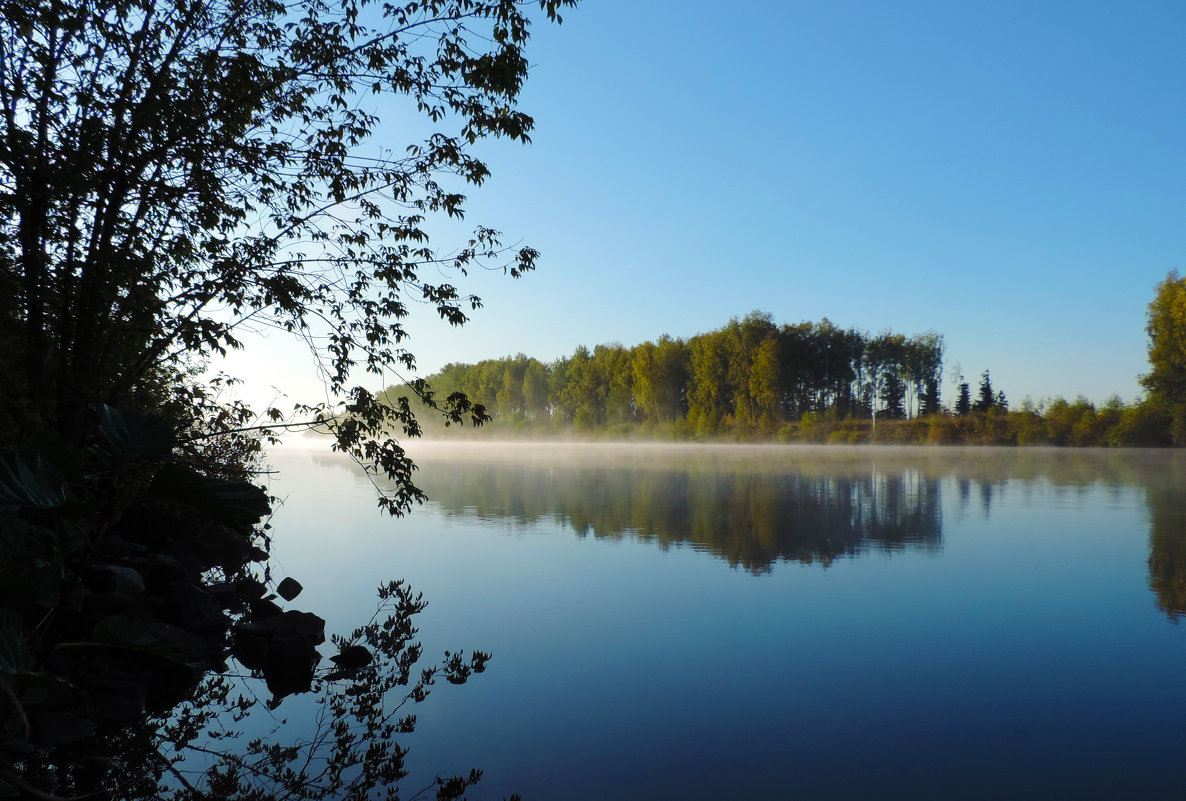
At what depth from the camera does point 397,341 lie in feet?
25.5

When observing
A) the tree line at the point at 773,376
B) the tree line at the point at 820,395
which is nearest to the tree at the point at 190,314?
the tree line at the point at 820,395

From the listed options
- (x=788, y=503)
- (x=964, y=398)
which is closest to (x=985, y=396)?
(x=964, y=398)

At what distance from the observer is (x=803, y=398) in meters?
63.2

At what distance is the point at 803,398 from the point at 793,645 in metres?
58.5

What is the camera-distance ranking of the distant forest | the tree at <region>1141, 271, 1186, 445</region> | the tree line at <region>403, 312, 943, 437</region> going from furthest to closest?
the tree line at <region>403, 312, 943, 437</region> < the distant forest < the tree at <region>1141, 271, 1186, 445</region>

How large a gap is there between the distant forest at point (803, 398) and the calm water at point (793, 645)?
123 ft

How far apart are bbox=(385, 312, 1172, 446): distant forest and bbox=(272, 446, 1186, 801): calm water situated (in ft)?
123

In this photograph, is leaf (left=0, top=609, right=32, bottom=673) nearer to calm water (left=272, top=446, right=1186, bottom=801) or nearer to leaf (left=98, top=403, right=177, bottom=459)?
leaf (left=98, top=403, right=177, bottom=459)

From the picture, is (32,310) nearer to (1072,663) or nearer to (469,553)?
(469,553)

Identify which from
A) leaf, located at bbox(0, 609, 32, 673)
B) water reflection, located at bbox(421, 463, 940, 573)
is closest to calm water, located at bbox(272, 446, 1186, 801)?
water reflection, located at bbox(421, 463, 940, 573)

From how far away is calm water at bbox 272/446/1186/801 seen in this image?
176 inches

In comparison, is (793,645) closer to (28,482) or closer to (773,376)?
(28,482)

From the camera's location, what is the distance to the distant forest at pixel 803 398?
160 ft

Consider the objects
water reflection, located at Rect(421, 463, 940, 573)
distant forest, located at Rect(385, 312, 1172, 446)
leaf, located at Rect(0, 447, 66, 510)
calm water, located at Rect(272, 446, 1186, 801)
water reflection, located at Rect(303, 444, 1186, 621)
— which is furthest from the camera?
distant forest, located at Rect(385, 312, 1172, 446)
